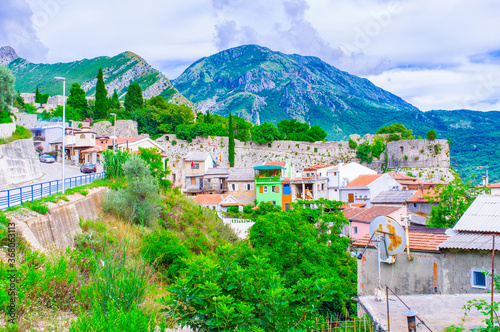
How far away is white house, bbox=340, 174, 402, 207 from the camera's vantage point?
4128cm

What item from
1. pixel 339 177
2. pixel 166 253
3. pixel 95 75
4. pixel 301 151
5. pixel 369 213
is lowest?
pixel 369 213

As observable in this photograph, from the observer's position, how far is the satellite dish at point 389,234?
813 centimetres

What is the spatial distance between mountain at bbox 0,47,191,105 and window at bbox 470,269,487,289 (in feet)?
363

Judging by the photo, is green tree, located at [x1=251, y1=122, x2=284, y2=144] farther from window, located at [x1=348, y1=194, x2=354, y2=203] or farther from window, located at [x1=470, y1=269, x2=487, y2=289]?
window, located at [x1=470, y1=269, x2=487, y2=289]

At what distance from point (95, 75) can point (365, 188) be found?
136 m

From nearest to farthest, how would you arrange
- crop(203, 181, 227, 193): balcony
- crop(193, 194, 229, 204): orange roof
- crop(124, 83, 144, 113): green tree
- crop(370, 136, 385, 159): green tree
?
crop(193, 194, 229, 204): orange roof < crop(203, 181, 227, 193): balcony < crop(370, 136, 385, 159): green tree < crop(124, 83, 144, 113): green tree

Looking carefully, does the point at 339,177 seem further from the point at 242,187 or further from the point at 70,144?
the point at 70,144

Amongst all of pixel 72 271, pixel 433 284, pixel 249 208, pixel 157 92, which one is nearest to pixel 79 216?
pixel 72 271

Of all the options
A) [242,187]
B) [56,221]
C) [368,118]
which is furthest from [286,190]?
[368,118]

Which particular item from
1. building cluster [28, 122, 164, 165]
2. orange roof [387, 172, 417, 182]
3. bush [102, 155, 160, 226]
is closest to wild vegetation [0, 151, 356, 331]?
bush [102, 155, 160, 226]

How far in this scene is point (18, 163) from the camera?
21.2 m

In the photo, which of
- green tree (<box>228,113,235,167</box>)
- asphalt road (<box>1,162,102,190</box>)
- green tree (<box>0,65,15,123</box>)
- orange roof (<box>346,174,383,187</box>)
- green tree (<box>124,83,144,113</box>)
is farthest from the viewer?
green tree (<box>124,83,144,113</box>)

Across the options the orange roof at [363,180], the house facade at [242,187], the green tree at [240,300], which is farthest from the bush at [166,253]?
the orange roof at [363,180]

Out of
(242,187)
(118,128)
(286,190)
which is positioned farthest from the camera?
(118,128)
